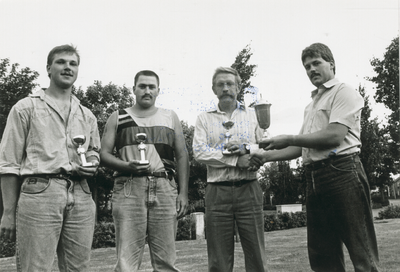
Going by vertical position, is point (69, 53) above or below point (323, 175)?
above

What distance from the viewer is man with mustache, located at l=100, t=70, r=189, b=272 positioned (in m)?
3.83

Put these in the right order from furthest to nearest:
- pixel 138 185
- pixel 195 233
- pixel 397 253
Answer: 1. pixel 195 233
2. pixel 397 253
3. pixel 138 185

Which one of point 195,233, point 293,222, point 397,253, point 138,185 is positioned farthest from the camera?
point 293,222

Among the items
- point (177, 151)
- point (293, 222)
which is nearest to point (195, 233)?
point (293, 222)

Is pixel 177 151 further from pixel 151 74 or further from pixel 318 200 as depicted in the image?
pixel 318 200

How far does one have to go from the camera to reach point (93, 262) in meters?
11.0

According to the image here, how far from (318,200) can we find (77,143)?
2.31 metres

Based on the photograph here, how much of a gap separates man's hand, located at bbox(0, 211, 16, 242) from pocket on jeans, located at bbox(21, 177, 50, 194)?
0.74 feet

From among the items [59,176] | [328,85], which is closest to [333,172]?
[328,85]

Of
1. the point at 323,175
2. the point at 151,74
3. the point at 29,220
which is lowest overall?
the point at 29,220

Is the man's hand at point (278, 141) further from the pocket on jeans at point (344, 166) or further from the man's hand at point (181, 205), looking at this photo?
the man's hand at point (181, 205)

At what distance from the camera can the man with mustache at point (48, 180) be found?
3188mm

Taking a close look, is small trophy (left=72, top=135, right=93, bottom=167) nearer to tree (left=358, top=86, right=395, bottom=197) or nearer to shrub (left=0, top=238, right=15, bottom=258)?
shrub (left=0, top=238, right=15, bottom=258)

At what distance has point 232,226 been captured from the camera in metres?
4.00
